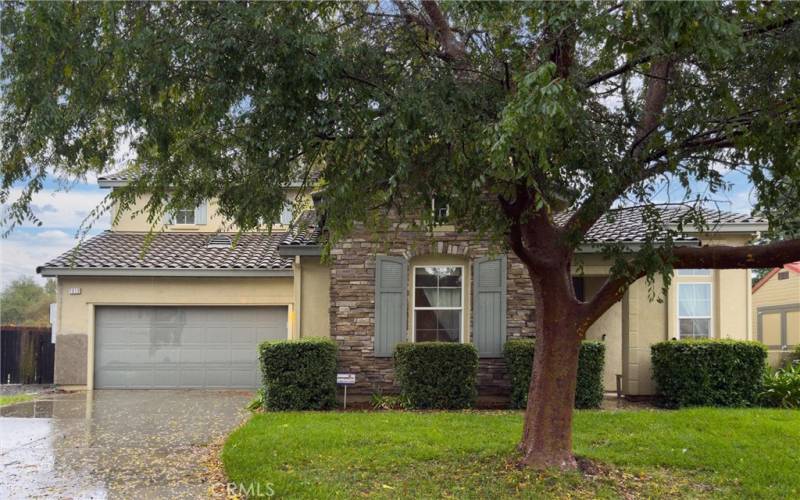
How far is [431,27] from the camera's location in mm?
8086

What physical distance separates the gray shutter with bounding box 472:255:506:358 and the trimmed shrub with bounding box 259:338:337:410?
2946 millimetres

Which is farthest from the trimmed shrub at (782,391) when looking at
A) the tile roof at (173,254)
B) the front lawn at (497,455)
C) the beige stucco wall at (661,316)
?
the tile roof at (173,254)

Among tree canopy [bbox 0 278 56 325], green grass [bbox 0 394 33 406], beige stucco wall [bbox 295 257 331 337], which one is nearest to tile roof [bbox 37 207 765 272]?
beige stucco wall [bbox 295 257 331 337]

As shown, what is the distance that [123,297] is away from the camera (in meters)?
16.5

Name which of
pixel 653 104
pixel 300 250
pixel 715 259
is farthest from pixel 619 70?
pixel 300 250

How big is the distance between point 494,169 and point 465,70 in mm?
1713

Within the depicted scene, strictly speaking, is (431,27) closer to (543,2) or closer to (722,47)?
(543,2)

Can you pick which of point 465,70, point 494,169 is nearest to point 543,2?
point 494,169

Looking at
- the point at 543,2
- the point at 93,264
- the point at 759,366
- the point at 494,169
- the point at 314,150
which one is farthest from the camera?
the point at 93,264

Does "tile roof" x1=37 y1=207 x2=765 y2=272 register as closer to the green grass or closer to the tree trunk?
the green grass

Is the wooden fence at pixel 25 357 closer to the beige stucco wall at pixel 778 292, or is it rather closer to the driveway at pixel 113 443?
the driveway at pixel 113 443

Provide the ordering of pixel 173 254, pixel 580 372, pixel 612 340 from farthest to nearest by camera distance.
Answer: pixel 173 254, pixel 612 340, pixel 580 372

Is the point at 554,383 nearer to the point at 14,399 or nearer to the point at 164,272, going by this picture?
the point at 164,272

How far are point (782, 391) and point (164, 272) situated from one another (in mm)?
13132
